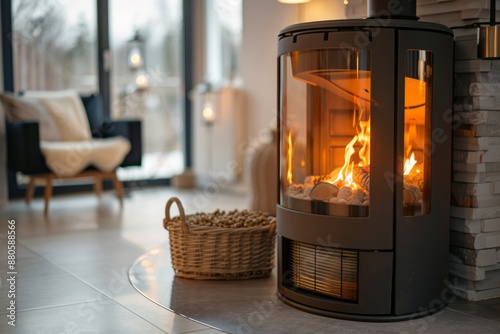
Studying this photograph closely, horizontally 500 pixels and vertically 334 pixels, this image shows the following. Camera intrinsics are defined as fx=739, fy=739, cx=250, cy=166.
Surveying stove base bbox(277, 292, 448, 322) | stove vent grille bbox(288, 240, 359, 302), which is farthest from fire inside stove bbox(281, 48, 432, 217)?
stove base bbox(277, 292, 448, 322)

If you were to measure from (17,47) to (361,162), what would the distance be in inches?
157

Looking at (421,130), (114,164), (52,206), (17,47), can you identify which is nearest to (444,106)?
(421,130)

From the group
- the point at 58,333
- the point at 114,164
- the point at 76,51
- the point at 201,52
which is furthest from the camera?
the point at 201,52

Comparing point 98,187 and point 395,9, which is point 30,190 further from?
point 395,9

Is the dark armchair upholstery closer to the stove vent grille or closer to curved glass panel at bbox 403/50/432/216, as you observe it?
the stove vent grille

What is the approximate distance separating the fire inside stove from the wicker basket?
0.49m

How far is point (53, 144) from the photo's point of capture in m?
5.04

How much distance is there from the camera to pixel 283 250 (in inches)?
105

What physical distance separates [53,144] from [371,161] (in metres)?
3.18

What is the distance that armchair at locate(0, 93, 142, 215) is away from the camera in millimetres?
4812

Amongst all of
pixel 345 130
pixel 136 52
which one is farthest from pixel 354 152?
pixel 136 52

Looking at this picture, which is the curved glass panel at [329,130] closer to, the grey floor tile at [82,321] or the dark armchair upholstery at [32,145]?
the grey floor tile at [82,321]

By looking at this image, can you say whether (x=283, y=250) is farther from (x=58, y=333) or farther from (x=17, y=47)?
(x=17, y=47)

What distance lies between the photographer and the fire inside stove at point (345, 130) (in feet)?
7.87
